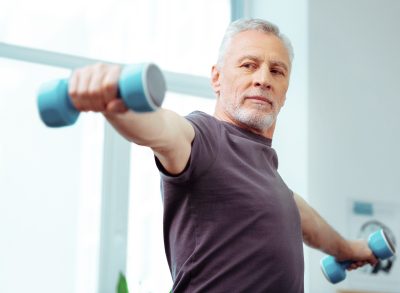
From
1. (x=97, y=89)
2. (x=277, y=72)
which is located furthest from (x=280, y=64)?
(x=97, y=89)

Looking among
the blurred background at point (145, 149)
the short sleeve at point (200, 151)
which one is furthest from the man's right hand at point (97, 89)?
the blurred background at point (145, 149)

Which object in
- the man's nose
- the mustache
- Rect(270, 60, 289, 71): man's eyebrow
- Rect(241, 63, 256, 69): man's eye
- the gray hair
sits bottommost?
the mustache

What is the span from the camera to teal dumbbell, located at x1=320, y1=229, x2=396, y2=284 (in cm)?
171

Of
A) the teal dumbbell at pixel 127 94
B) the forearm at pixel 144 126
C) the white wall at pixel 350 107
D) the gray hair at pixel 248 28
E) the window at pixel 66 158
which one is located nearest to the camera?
the teal dumbbell at pixel 127 94

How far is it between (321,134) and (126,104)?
1.74 metres

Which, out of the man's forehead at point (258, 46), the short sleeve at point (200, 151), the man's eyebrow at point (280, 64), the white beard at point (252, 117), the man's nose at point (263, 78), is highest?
the man's forehead at point (258, 46)

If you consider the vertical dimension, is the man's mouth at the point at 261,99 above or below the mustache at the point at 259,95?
below

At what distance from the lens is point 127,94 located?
0.85 meters

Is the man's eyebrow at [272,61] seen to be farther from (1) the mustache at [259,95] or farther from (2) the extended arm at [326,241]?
(2) the extended arm at [326,241]

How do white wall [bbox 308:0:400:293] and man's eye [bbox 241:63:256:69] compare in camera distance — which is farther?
white wall [bbox 308:0:400:293]

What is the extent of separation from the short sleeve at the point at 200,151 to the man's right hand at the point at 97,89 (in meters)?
0.32

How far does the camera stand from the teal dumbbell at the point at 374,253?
1715 millimetres

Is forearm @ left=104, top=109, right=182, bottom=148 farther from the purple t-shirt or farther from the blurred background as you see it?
the blurred background

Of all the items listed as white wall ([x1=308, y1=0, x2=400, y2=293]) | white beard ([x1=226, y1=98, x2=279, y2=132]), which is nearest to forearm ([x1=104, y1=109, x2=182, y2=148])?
white beard ([x1=226, y1=98, x2=279, y2=132])
